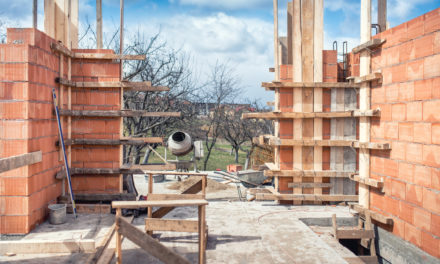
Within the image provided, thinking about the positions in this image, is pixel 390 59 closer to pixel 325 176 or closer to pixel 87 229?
pixel 325 176

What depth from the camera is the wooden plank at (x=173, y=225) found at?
526cm

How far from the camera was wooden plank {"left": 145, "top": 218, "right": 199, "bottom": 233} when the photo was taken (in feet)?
17.3

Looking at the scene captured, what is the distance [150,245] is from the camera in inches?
148

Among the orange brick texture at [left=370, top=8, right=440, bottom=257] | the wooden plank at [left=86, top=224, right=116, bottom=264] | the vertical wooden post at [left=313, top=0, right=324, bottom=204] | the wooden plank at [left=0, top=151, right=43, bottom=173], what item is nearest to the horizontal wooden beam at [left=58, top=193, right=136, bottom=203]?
the wooden plank at [left=86, top=224, right=116, bottom=264]

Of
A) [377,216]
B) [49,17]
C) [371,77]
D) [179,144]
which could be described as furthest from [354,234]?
[49,17]

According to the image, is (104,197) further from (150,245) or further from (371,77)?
(371,77)

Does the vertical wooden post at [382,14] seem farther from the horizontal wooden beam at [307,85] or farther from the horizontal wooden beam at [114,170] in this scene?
the horizontal wooden beam at [114,170]

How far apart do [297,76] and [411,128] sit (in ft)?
10.1

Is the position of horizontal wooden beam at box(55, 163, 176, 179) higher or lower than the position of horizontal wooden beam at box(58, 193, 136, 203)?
higher

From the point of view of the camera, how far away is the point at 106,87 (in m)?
7.72

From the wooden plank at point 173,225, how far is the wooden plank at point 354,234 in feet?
9.46

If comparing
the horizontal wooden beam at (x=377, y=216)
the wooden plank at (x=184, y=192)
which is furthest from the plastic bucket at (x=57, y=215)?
the horizontal wooden beam at (x=377, y=216)

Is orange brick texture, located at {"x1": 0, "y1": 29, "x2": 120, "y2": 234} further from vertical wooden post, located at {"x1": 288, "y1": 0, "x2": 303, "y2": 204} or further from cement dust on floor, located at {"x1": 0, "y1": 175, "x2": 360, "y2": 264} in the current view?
vertical wooden post, located at {"x1": 288, "y1": 0, "x2": 303, "y2": 204}

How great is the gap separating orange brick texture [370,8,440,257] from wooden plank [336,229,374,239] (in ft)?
1.58
